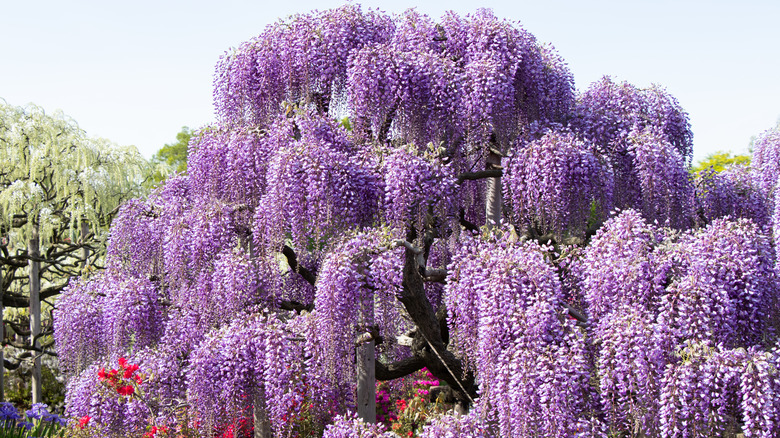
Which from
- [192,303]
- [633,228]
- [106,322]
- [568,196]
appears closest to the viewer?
[633,228]

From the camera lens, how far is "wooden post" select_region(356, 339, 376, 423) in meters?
8.92

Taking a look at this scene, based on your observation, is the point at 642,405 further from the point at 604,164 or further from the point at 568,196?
the point at 604,164

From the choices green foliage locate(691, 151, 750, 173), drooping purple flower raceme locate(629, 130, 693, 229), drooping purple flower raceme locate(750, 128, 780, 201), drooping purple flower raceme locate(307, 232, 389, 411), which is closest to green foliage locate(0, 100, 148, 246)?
drooping purple flower raceme locate(307, 232, 389, 411)

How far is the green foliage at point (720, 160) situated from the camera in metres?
24.1

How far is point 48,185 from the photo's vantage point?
14.6 metres

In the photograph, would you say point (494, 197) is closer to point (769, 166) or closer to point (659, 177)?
point (659, 177)

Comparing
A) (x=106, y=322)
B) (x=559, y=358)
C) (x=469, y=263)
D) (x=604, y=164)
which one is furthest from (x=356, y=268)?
(x=106, y=322)

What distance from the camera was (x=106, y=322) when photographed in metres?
9.16

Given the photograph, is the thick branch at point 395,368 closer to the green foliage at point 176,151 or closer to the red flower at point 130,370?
the red flower at point 130,370

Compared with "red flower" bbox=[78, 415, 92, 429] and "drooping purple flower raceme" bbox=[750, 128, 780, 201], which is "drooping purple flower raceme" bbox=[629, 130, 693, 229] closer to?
"drooping purple flower raceme" bbox=[750, 128, 780, 201]

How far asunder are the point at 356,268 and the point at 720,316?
3.35m

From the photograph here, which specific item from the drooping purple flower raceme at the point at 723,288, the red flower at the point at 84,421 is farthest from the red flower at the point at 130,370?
the drooping purple flower raceme at the point at 723,288

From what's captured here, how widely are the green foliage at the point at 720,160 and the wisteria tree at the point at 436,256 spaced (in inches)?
639

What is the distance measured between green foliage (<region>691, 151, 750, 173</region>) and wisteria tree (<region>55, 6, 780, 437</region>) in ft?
53.3
